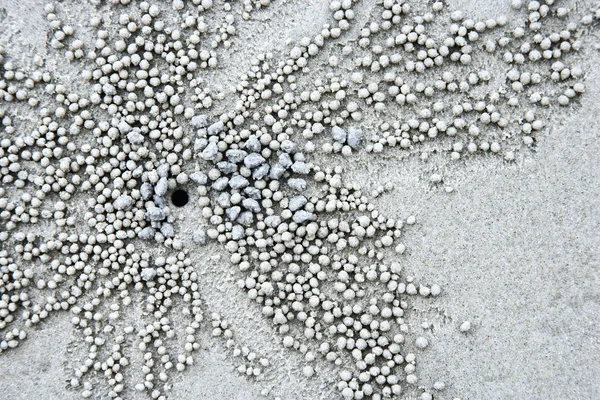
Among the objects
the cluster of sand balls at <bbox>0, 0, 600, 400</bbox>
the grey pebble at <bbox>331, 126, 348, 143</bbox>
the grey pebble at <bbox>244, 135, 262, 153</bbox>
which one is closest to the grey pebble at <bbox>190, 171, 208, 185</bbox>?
the cluster of sand balls at <bbox>0, 0, 600, 400</bbox>

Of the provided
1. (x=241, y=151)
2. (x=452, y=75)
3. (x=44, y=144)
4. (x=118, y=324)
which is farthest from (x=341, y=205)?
(x=44, y=144)

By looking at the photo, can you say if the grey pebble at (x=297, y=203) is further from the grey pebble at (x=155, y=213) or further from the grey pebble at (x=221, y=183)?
the grey pebble at (x=155, y=213)

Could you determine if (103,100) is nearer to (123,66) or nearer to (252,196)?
(123,66)

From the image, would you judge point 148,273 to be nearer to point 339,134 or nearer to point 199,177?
point 199,177

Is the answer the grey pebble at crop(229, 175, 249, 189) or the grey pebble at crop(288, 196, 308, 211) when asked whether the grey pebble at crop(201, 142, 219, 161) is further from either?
the grey pebble at crop(288, 196, 308, 211)

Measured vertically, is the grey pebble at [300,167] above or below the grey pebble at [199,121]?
below

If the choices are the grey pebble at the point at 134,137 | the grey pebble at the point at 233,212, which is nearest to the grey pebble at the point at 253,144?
the grey pebble at the point at 233,212
